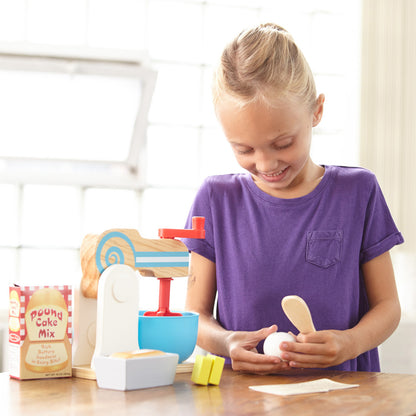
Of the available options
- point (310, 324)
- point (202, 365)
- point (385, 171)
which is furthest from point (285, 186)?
point (385, 171)

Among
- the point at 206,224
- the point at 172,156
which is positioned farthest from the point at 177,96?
the point at 206,224

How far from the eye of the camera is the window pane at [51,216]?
9.52 ft

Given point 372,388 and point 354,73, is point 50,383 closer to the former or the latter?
point 372,388

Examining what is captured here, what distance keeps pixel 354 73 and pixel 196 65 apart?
74cm

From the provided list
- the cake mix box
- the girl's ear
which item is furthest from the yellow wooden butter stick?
the girl's ear

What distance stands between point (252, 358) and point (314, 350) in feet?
0.34

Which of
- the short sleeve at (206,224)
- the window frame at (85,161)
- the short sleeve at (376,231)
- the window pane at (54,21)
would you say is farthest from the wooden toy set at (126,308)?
the window pane at (54,21)

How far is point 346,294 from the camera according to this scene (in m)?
1.33

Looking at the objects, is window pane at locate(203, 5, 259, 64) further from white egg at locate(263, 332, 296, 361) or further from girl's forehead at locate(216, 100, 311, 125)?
white egg at locate(263, 332, 296, 361)

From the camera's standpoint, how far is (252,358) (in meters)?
1.07

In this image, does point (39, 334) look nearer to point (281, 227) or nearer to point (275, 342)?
point (275, 342)

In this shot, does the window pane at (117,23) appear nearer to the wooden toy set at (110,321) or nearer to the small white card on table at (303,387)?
the wooden toy set at (110,321)

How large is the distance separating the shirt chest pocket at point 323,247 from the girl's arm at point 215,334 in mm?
217

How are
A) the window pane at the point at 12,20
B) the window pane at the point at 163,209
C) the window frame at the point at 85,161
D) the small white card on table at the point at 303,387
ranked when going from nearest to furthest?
the small white card on table at the point at 303,387, the window frame at the point at 85,161, the window pane at the point at 12,20, the window pane at the point at 163,209
